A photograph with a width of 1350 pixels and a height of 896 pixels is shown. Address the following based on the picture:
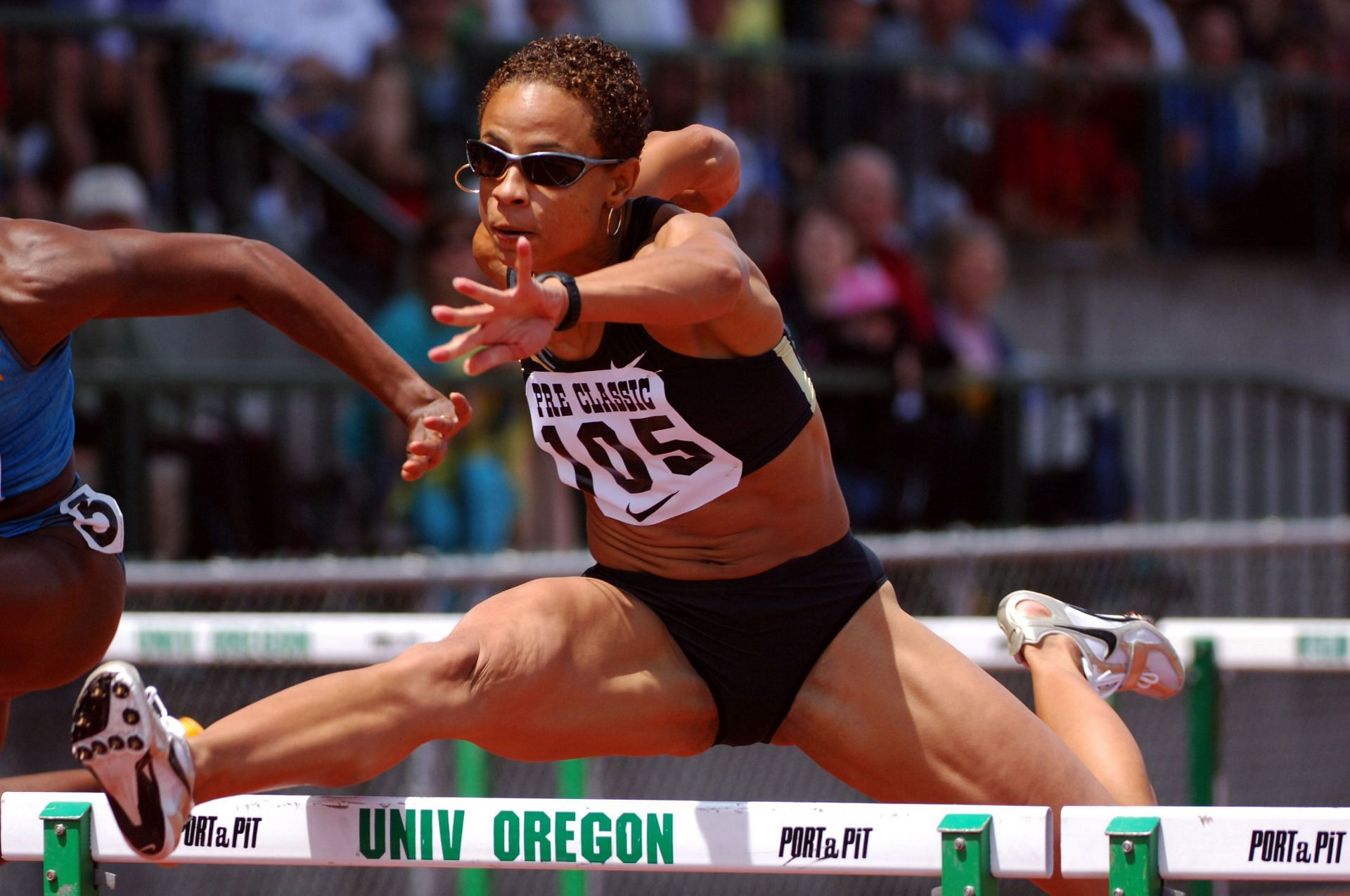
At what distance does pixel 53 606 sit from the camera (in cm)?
367

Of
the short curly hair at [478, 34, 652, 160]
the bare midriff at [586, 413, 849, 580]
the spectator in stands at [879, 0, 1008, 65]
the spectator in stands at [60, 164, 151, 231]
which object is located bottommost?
the bare midriff at [586, 413, 849, 580]

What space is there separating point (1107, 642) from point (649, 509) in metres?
1.32

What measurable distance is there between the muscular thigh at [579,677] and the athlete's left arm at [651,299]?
61 cm

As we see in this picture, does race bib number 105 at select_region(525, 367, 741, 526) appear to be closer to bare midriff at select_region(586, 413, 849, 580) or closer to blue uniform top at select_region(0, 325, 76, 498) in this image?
bare midriff at select_region(586, 413, 849, 580)

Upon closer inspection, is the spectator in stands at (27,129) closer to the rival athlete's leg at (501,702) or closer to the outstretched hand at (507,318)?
the rival athlete's leg at (501,702)

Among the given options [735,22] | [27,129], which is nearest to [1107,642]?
[27,129]

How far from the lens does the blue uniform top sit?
3.61 m

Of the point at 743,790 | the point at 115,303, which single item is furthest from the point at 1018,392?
the point at 115,303

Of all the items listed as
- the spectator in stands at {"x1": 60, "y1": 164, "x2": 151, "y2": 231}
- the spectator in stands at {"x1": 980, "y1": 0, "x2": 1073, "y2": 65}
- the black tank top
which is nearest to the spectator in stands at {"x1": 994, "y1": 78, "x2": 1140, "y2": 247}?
the spectator in stands at {"x1": 980, "y1": 0, "x2": 1073, "y2": 65}

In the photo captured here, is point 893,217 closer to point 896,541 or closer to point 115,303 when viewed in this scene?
point 896,541

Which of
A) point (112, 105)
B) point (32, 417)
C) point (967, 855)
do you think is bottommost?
point (967, 855)

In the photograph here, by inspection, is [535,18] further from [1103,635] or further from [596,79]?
[596,79]

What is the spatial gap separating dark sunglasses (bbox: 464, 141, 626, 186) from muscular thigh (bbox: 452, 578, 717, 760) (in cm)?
82

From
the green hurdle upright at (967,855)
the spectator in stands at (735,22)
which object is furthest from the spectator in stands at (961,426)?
the green hurdle upright at (967,855)
